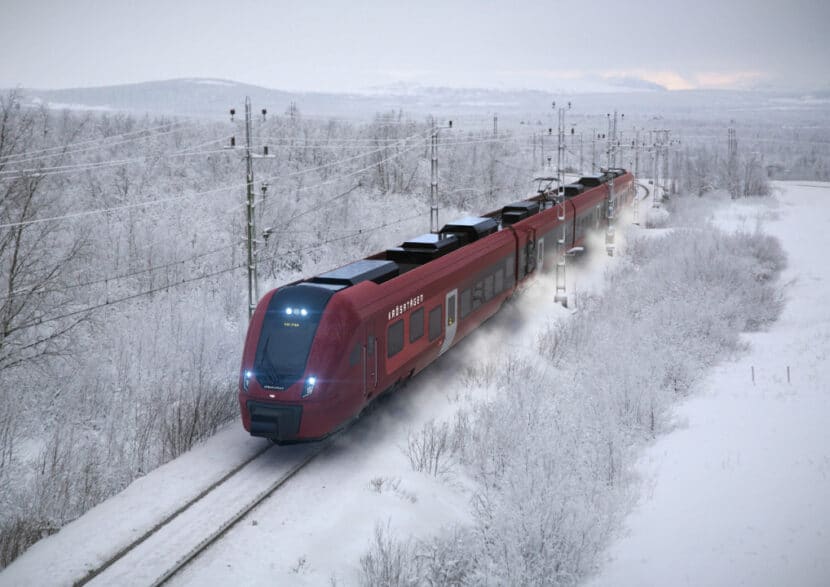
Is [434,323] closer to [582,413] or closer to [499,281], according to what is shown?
[582,413]

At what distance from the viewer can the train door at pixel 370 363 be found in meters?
14.5

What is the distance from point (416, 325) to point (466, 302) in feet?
11.7

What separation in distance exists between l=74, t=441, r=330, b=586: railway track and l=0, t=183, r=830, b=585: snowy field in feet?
0.18

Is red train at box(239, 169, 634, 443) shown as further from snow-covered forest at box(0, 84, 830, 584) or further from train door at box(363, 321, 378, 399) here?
snow-covered forest at box(0, 84, 830, 584)

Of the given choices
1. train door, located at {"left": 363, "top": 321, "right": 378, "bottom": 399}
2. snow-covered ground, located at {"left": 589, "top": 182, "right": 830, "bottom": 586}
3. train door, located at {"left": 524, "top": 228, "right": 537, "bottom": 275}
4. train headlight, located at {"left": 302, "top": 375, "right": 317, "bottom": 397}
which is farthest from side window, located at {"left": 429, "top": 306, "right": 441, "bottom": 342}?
train door, located at {"left": 524, "top": 228, "right": 537, "bottom": 275}

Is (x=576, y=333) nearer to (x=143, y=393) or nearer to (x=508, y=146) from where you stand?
(x=143, y=393)

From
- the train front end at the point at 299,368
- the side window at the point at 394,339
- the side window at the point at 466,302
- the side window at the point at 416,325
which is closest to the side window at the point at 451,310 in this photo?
the side window at the point at 466,302

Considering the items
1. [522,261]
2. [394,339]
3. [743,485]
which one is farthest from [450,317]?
[743,485]

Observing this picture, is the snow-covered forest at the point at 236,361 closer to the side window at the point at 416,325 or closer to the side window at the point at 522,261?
the side window at the point at 416,325

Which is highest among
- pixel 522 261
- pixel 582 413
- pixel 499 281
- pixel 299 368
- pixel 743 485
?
pixel 522 261

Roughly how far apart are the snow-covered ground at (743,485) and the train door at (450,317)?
5494 mm

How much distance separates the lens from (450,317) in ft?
62.1

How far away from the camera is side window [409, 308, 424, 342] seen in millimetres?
16547

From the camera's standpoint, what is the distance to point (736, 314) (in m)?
27.3
